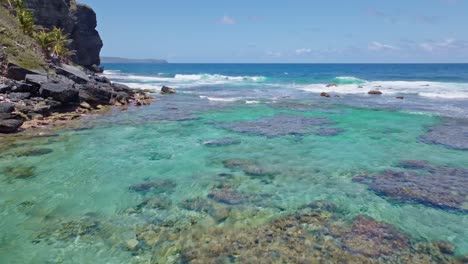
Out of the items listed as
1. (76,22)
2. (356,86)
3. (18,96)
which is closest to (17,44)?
(18,96)

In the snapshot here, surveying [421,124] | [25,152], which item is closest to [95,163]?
[25,152]

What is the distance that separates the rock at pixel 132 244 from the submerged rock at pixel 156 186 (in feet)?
12.2

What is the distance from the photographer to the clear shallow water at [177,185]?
9.74 m

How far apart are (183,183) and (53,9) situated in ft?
166

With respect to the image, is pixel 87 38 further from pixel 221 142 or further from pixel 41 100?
pixel 221 142

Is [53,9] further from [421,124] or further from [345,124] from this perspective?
[421,124]

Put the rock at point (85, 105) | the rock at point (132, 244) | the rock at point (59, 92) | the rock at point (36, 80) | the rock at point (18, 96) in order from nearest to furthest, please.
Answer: the rock at point (132, 244)
the rock at point (18, 96)
the rock at point (59, 92)
the rock at point (36, 80)
the rock at point (85, 105)

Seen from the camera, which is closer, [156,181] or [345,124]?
[156,181]

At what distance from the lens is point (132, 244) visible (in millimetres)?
9406

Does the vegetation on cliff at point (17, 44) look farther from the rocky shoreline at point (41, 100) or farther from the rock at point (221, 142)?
the rock at point (221, 142)

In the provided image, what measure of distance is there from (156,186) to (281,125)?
14198 millimetres

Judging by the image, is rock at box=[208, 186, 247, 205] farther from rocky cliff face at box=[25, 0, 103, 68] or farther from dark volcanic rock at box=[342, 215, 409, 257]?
rocky cliff face at box=[25, 0, 103, 68]

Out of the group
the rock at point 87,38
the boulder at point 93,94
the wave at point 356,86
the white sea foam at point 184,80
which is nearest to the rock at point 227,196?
the boulder at point 93,94

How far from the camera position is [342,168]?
1595cm
